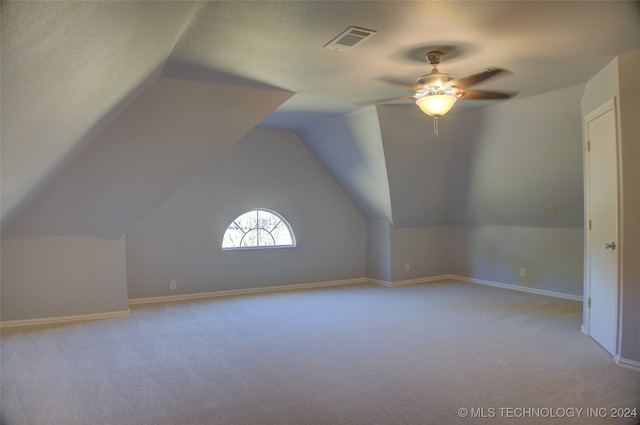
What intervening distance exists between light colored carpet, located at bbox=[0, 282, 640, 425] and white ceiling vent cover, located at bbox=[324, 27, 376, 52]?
2.43m

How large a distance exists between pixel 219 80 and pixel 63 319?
3252mm

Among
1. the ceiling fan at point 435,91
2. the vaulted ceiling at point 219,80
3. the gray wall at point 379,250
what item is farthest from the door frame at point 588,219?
the gray wall at point 379,250

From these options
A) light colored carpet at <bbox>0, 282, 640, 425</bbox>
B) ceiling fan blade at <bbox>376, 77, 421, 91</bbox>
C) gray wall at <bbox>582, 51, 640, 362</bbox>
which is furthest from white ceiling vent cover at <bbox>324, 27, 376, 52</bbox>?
light colored carpet at <bbox>0, 282, 640, 425</bbox>

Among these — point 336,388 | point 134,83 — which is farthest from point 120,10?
point 336,388

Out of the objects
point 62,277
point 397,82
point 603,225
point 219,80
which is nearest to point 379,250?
point 397,82

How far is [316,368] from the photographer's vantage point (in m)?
3.58

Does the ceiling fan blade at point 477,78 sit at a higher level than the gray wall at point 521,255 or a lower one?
higher

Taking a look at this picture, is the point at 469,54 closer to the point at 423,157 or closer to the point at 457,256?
the point at 423,157

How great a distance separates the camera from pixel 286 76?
13.7 feet

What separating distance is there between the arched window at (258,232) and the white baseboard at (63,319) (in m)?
1.75

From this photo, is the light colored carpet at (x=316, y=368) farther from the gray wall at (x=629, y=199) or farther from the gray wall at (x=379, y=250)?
the gray wall at (x=379, y=250)

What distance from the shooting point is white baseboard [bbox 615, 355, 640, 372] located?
350 cm

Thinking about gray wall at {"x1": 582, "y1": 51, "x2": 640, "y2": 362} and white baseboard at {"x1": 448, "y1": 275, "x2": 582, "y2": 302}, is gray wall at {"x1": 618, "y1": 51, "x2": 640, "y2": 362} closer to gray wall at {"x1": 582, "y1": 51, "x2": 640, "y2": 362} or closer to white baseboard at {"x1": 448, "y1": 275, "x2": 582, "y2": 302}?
gray wall at {"x1": 582, "y1": 51, "x2": 640, "y2": 362}

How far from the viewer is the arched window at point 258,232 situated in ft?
22.2
